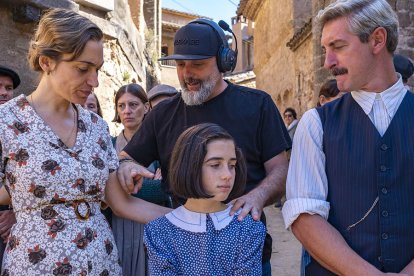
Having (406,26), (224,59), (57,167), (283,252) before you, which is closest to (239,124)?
(224,59)

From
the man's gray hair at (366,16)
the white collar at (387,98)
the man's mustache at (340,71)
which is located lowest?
the white collar at (387,98)

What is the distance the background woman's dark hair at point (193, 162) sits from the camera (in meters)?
1.90

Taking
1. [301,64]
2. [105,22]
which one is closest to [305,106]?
[301,64]

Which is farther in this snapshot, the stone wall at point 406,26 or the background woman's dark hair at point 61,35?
the stone wall at point 406,26

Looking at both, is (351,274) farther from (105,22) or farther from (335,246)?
(105,22)

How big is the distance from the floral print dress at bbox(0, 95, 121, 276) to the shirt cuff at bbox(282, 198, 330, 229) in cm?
81

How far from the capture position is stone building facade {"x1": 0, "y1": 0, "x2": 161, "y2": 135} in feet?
15.8

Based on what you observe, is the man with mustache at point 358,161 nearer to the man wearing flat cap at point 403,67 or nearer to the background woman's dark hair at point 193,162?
the background woman's dark hair at point 193,162

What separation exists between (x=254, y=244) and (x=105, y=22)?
608 centimetres

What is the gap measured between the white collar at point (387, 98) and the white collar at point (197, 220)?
67 centimetres

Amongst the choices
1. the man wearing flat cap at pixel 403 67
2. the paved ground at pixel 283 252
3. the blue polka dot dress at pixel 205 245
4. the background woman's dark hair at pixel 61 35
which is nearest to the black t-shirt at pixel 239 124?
the blue polka dot dress at pixel 205 245

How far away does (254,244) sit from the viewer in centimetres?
189

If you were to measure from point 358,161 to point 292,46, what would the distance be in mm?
9364

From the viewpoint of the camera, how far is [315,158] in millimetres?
1944
